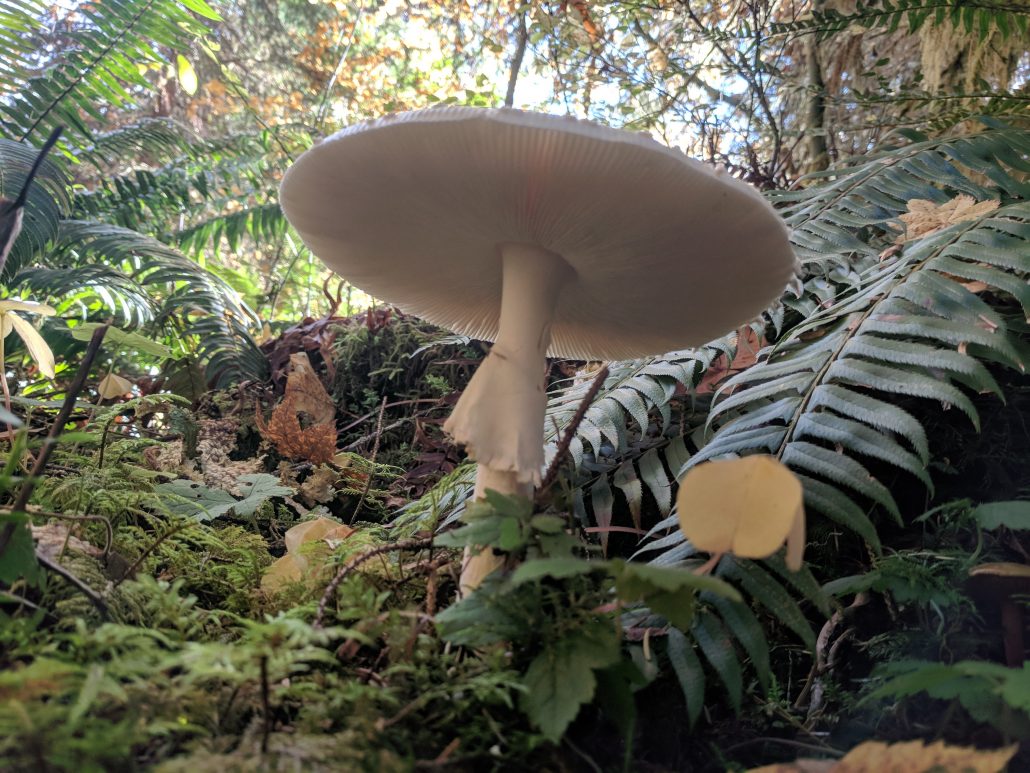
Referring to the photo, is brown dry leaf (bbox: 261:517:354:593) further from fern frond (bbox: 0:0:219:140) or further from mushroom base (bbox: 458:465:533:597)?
fern frond (bbox: 0:0:219:140)

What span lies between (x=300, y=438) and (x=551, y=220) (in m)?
1.34

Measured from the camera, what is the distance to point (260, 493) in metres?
1.84

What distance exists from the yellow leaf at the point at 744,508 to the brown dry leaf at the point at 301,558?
87cm

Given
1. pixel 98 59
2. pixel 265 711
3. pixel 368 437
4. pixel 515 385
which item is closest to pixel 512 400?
pixel 515 385

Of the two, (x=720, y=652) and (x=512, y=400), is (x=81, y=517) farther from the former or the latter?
(x=720, y=652)

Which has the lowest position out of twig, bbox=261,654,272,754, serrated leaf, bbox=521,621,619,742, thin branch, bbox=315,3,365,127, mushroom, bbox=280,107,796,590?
twig, bbox=261,654,272,754

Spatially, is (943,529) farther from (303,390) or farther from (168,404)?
(168,404)

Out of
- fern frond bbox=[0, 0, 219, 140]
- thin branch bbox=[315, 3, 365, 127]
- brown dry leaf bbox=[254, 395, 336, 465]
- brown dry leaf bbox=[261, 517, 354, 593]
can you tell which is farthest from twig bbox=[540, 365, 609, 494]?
thin branch bbox=[315, 3, 365, 127]

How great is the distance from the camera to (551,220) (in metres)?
1.27

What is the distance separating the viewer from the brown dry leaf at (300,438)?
2178 millimetres

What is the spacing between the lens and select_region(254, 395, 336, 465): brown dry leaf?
2.18 meters

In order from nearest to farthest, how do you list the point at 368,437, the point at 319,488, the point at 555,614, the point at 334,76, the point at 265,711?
the point at 265,711 → the point at 555,614 → the point at 319,488 → the point at 368,437 → the point at 334,76

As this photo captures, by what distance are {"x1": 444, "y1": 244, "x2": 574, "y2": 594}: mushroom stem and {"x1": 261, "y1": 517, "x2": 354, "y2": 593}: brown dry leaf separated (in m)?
0.39

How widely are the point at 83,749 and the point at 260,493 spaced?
1292 mm
